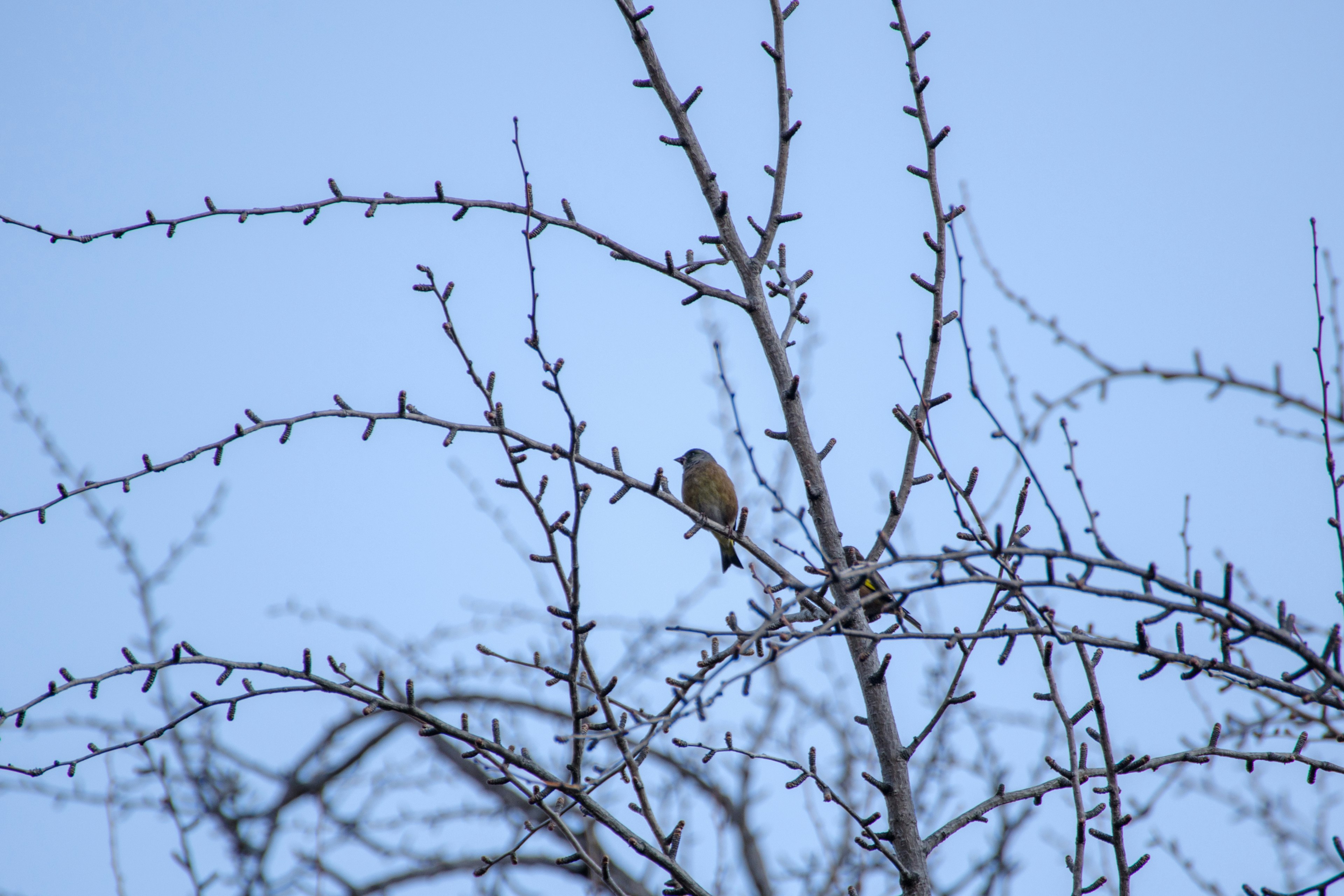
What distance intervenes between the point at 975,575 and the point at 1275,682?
0.58m

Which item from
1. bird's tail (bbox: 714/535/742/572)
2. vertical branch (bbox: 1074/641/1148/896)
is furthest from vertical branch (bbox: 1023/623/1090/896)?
bird's tail (bbox: 714/535/742/572)

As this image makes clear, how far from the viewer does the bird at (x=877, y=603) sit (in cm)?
200

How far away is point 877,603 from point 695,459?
502 cm

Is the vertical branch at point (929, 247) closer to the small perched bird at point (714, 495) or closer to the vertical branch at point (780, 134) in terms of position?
the vertical branch at point (780, 134)

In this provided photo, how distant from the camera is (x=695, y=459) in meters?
8.13

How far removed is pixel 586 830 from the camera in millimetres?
5617

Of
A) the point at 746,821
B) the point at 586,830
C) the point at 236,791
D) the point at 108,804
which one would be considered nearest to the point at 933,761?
the point at 746,821

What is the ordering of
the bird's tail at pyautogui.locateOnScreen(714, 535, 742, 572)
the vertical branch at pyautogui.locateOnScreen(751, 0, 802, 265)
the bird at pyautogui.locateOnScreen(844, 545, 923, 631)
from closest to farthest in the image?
the bird at pyautogui.locateOnScreen(844, 545, 923, 631) → the vertical branch at pyautogui.locateOnScreen(751, 0, 802, 265) → the bird's tail at pyautogui.locateOnScreen(714, 535, 742, 572)

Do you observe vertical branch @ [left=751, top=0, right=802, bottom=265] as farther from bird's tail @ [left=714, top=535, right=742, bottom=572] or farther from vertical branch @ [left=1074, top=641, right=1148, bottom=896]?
bird's tail @ [left=714, top=535, right=742, bottom=572]

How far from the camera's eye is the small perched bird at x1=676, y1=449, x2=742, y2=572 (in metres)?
7.63

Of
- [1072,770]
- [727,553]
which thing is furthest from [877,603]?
[727,553]

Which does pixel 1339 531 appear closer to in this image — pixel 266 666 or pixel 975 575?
pixel 975 575

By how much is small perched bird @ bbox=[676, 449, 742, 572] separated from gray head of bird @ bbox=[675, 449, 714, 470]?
0.06 m

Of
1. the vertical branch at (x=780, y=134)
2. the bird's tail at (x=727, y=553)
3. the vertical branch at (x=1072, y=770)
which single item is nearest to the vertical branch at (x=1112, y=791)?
the vertical branch at (x=1072, y=770)
